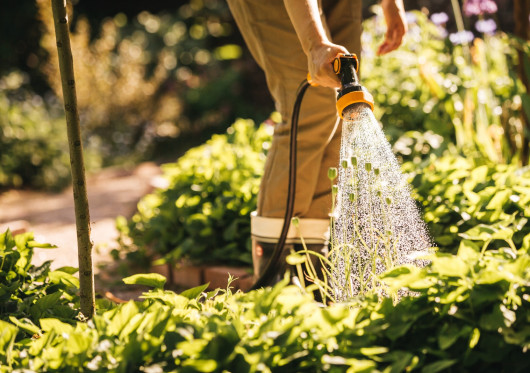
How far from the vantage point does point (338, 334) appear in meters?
1.20

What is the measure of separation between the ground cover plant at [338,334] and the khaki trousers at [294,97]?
86 centimetres

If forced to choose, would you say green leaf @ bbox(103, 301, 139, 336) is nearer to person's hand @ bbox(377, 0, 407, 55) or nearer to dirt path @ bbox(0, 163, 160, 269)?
person's hand @ bbox(377, 0, 407, 55)

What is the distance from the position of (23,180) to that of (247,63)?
350 cm

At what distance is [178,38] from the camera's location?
30.8 ft

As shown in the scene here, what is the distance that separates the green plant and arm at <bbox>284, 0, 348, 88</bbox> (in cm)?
87

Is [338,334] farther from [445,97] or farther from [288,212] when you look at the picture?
[445,97]

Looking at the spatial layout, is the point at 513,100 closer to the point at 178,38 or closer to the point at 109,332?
the point at 109,332

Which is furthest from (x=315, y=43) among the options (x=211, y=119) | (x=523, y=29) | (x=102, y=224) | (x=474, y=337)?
(x=211, y=119)

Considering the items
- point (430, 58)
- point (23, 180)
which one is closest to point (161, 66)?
point (23, 180)

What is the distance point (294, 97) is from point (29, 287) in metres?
0.99

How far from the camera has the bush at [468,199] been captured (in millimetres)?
1944

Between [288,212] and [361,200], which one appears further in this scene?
[288,212]

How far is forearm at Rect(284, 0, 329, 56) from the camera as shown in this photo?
1668 mm

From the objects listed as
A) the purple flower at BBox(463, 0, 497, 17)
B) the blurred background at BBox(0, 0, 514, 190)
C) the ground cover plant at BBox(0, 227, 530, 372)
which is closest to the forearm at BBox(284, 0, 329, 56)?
the ground cover plant at BBox(0, 227, 530, 372)
